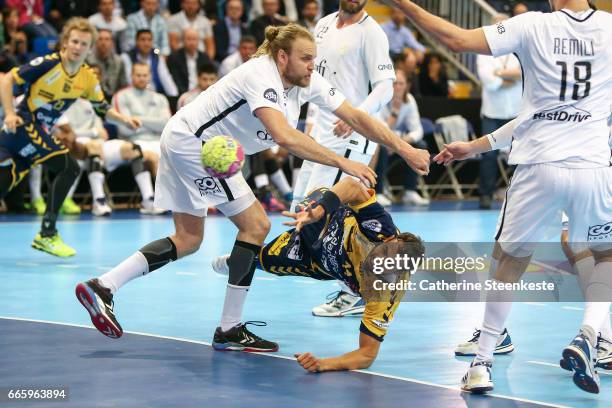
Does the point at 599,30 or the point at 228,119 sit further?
the point at 228,119

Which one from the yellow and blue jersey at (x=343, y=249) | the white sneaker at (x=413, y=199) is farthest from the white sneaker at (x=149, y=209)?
the yellow and blue jersey at (x=343, y=249)

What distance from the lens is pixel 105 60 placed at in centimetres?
1533

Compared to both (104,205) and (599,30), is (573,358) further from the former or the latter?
(104,205)

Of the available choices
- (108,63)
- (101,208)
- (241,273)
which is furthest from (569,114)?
(108,63)

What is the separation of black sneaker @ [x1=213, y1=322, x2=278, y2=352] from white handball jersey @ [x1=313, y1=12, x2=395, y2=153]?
7.45 ft

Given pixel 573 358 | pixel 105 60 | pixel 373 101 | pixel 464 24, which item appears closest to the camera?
pixel 573 358

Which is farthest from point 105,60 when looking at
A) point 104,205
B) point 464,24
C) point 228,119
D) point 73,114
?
point 228,119

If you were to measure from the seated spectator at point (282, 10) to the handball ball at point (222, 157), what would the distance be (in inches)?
474

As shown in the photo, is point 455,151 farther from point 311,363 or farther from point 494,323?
point 311,363

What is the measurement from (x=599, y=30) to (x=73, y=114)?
10.3 m

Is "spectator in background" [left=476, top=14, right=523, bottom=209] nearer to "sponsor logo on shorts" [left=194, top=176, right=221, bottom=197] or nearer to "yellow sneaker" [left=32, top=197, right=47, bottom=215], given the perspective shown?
"yellow sneaker" [left=32, top=197, right=47, bottom=215]

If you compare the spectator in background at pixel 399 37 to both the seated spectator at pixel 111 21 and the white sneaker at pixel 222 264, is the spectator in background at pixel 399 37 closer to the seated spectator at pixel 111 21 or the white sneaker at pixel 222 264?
the seated spectator at pixel 111 21

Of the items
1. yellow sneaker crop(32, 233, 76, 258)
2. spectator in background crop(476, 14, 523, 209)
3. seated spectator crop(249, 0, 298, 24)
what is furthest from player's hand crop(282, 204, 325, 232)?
seated spectator crop(249, 0, 298, 24)

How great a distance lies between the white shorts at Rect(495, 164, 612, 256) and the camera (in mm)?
5262
